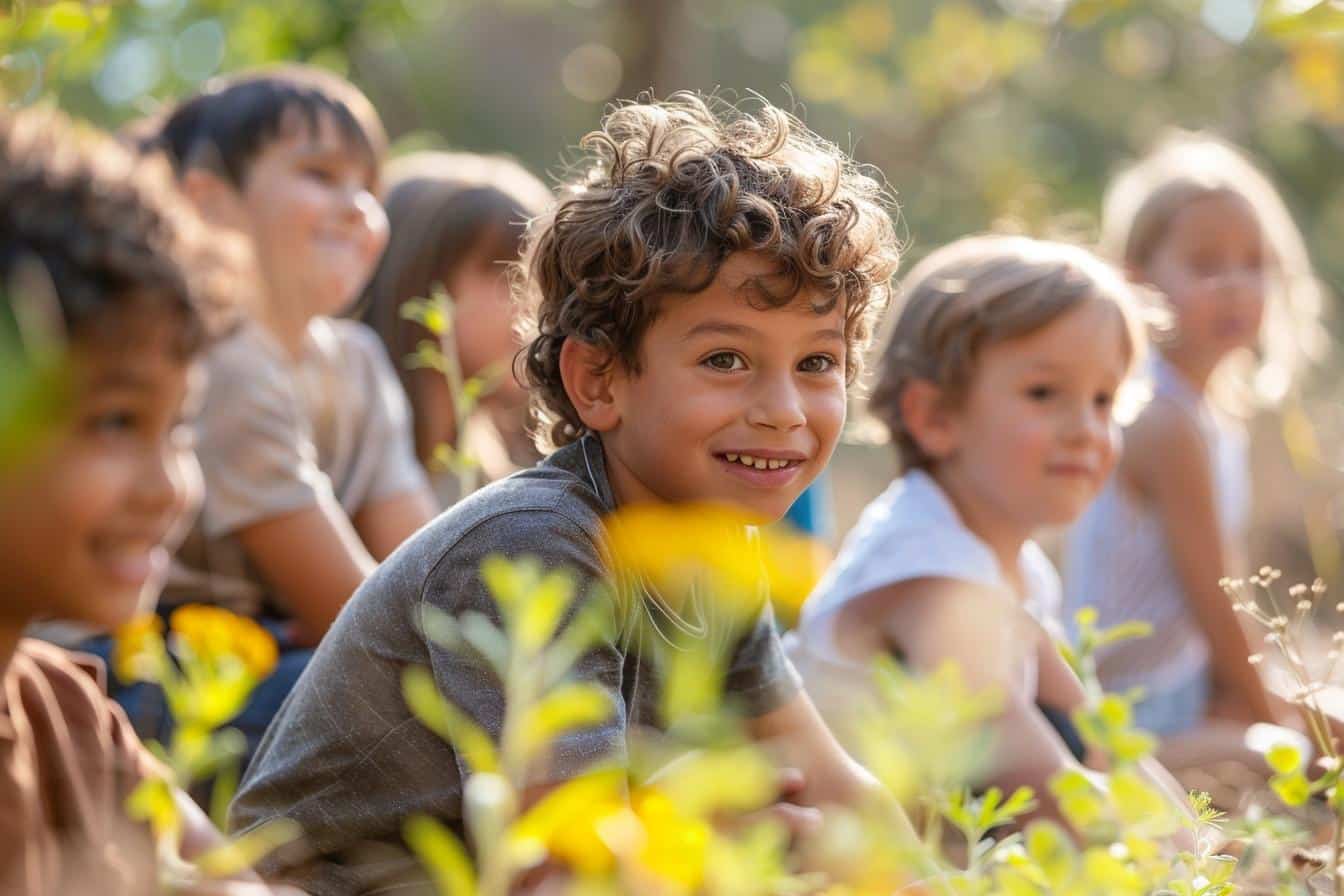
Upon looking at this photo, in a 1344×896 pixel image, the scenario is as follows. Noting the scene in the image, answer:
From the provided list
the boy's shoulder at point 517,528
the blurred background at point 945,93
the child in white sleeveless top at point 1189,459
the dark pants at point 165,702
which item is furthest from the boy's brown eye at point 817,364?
the blurred background at point 945,93

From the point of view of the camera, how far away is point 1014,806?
108cm

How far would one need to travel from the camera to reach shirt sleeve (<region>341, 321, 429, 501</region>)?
3.06m

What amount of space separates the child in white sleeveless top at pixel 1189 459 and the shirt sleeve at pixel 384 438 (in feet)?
5.28

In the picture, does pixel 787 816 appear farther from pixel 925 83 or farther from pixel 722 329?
pixel 925 83

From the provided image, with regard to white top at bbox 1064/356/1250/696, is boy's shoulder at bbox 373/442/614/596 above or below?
above

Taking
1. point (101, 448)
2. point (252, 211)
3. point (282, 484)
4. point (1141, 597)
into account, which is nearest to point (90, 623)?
point (101, 448)

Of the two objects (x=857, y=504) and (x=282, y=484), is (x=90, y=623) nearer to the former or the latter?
(x=282, y=484)

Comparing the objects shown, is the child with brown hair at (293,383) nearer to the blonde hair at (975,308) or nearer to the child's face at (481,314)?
the child's face at (481,314)

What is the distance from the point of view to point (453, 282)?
3.41 metres

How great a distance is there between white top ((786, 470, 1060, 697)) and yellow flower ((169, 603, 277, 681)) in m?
0.89

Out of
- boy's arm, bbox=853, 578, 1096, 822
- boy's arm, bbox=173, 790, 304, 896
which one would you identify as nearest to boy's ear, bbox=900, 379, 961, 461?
boy's arm, bbox=853, 578, 1096, 822

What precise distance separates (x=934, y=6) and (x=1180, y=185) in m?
4.12

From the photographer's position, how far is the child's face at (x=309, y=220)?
2.91 metres

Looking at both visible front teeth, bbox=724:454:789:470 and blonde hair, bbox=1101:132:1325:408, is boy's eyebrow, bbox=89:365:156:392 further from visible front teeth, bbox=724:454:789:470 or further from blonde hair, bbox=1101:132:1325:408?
blonde hair, bbox=1101:132:1325:408
